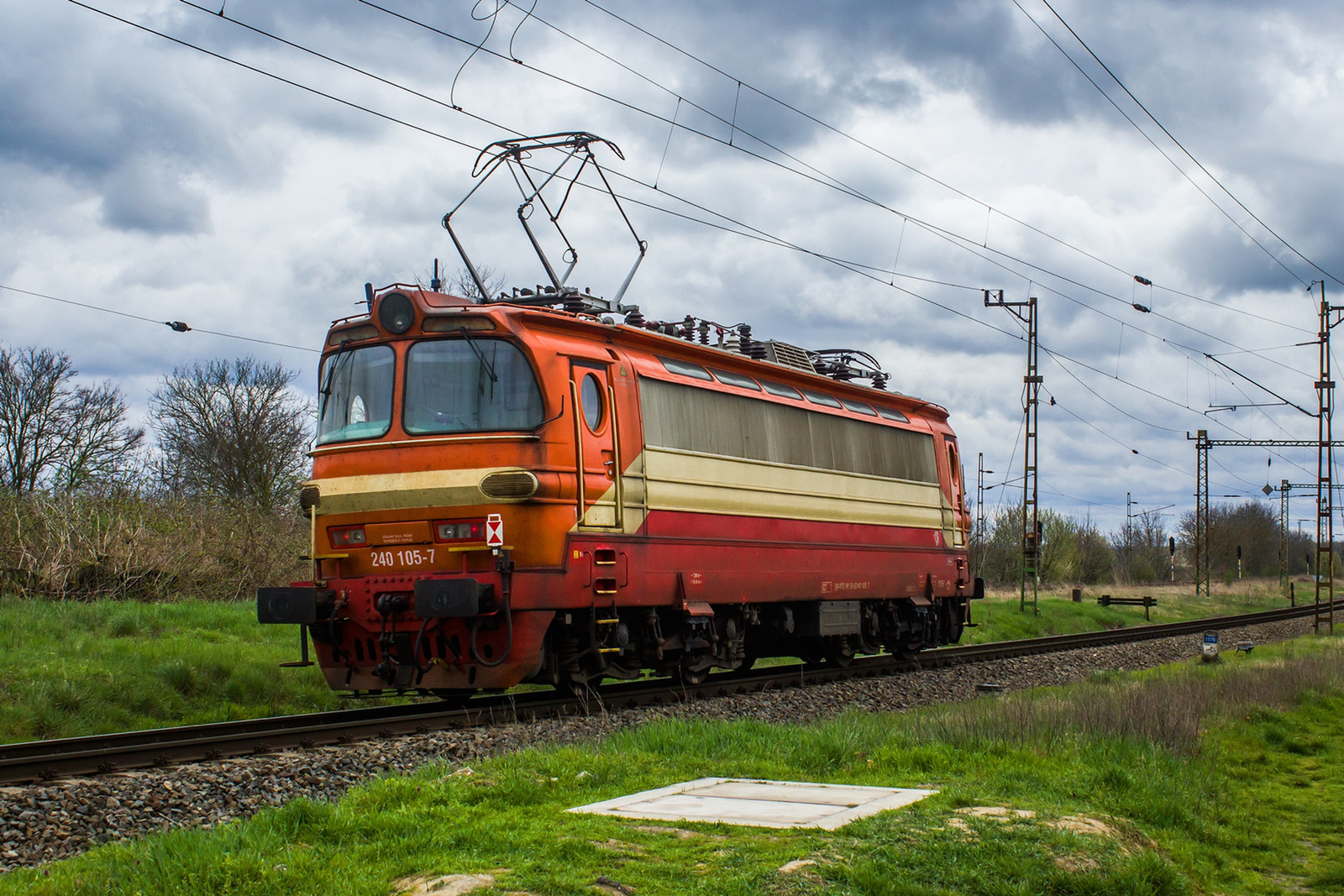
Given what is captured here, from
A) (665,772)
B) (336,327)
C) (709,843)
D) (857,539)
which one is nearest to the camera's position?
(709,843)

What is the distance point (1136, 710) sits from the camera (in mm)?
10688

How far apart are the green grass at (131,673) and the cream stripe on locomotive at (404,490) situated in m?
2.90

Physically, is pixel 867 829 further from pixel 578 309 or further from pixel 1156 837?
pixel 578 309

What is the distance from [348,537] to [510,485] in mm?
1932

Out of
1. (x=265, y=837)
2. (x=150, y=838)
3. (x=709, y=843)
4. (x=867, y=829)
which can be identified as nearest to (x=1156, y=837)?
(x=867, y=829)

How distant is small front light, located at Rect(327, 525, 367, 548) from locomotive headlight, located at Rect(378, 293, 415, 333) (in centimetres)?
194

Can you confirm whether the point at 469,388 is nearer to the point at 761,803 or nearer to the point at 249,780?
the point at 249,780

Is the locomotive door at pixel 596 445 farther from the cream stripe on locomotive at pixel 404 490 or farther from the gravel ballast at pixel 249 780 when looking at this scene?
the gravel ballast at pixel 249 780

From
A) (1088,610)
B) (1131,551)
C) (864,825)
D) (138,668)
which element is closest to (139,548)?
(138,668)

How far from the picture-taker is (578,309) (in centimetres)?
1237

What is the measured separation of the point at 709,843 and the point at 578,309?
770 centimetres

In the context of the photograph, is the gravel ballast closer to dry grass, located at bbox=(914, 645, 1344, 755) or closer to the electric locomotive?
the electric locomotive

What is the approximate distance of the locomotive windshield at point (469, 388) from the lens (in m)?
11.0

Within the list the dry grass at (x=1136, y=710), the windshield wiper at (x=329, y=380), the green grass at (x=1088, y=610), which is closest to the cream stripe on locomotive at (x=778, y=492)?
the windshield wiper at (x=329, y=380)
